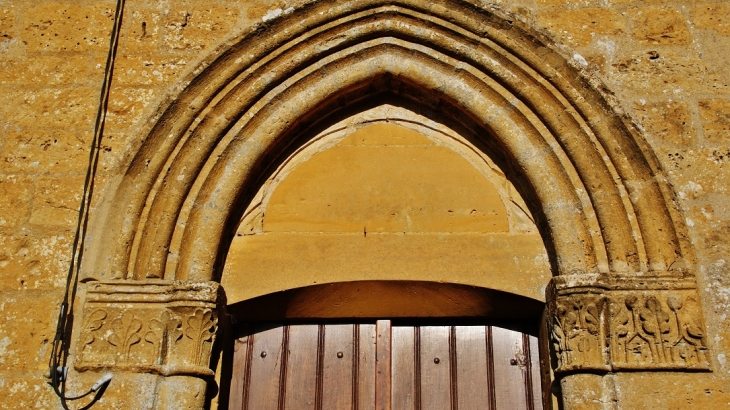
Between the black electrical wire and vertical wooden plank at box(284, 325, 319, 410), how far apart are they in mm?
853

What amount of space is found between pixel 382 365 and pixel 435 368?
25cm

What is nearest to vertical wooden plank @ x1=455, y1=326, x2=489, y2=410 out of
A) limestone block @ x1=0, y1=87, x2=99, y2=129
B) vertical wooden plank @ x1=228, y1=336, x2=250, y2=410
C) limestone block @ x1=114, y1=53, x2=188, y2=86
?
vertical wooden plank @ x1=228, y1=336, x2=250, y2=410

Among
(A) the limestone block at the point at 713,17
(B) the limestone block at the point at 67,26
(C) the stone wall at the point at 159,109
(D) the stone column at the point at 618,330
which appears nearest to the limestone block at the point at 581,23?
(C) the stone wall at the point at 159,109

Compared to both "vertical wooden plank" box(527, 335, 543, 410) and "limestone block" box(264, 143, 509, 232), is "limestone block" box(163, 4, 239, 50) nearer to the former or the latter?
"limestone block" box(264, 143, 509, 232)

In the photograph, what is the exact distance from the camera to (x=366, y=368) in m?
3.72

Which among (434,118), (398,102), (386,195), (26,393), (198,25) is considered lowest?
(26,393)

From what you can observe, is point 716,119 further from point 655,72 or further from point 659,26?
point 659,26

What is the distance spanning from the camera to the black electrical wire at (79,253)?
10.7 ft

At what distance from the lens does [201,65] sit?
3.83 metres

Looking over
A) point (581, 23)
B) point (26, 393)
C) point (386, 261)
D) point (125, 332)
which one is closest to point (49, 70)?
point (125, 332)

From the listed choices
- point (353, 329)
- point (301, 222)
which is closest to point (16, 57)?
point (301, 222)

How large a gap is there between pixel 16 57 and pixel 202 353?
182 centimetres

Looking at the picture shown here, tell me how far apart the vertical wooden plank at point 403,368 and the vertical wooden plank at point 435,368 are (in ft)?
0.15

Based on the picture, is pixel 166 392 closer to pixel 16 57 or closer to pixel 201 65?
pixel 201 65
